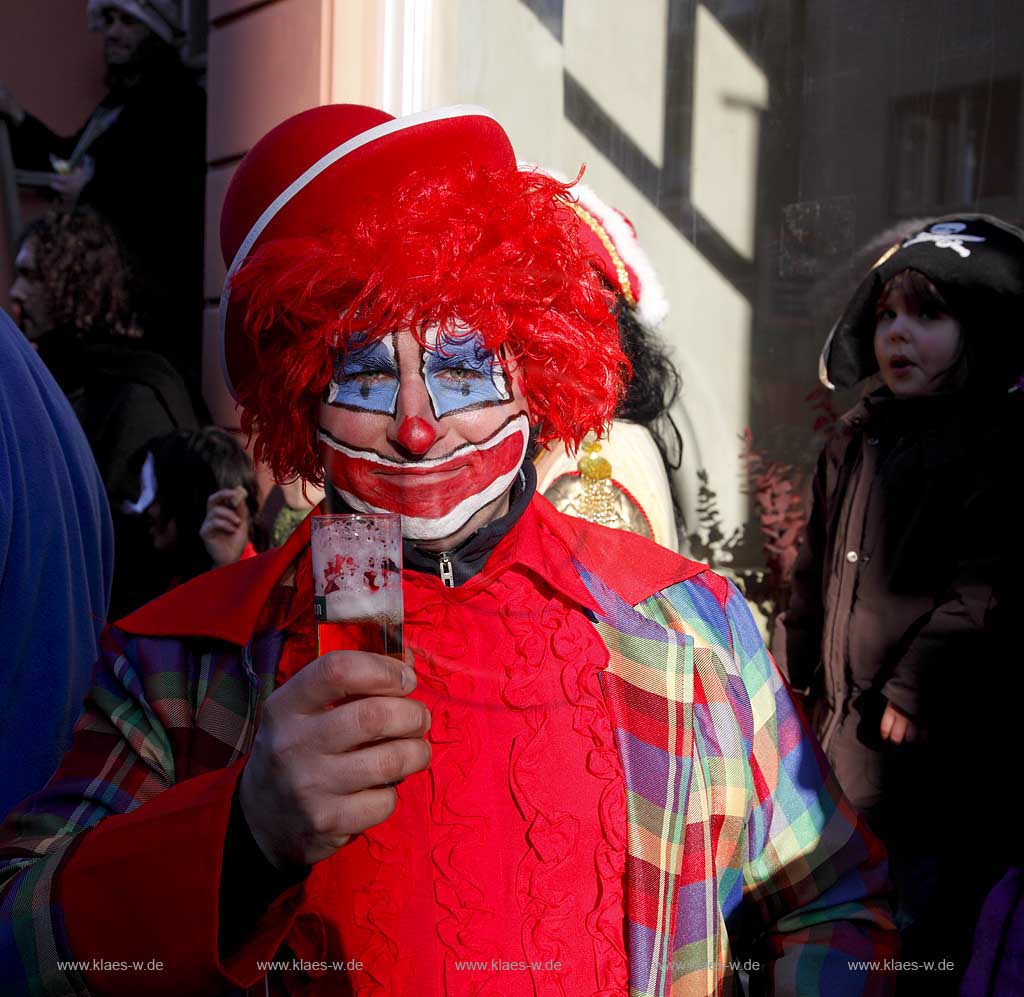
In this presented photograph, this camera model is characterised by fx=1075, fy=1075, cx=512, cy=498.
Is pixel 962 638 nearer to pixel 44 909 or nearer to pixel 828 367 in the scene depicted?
pixel 828 367

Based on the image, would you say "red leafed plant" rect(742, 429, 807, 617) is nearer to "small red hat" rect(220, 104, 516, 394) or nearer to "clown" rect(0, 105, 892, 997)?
"clown" rect(0, 105, 892, 997)

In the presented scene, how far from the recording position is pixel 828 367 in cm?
318

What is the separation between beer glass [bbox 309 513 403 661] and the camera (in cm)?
106

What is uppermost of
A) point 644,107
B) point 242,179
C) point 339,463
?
point 644,107

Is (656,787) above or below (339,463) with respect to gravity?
below

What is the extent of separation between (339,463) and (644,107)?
135 inches

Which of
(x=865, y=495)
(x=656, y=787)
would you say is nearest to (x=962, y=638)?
(x=865, y=495)

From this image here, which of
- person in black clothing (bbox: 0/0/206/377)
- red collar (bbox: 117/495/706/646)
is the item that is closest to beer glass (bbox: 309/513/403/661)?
red collar (bbox: 117/495/706/646)

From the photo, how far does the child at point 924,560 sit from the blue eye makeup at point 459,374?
1.56 meters

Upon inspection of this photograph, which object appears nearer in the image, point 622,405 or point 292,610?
point 292,610

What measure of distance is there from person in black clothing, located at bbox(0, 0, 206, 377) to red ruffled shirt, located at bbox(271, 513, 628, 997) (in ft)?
13.5

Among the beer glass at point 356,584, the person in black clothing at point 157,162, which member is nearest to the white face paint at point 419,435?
the beer glass at point 356,584

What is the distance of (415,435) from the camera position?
141 centimetres

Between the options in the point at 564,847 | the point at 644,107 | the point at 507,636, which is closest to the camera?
the point at 564,847
